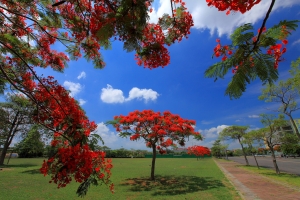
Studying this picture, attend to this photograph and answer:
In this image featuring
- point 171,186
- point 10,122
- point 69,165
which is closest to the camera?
point 69,165

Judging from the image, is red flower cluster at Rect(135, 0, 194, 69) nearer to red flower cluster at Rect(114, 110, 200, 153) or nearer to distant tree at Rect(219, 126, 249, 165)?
red flower cluster at Rect(114, 110, 200, 153)

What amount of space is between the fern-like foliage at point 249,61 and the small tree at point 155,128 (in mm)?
8633

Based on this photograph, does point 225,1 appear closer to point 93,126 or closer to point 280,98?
point 93,126

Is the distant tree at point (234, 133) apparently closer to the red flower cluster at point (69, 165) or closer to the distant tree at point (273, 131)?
the distant tree at point (273, 131)

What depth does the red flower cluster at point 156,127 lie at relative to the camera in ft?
33.0

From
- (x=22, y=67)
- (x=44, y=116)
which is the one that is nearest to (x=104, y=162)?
(x=44, y=116)

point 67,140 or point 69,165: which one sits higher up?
point 67,140

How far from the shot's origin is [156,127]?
9.83 meters

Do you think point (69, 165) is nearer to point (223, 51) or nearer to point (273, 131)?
point (223, 51)

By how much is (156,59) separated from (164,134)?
7560mm

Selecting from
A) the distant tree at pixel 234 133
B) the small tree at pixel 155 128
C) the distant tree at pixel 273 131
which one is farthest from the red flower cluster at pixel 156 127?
the distant tree at pixel 234 133

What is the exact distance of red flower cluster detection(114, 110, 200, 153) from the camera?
33.0 feet

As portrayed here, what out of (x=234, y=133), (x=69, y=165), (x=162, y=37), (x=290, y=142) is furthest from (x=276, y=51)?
(x=234, y=133)

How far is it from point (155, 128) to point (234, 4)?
889 centimetres
